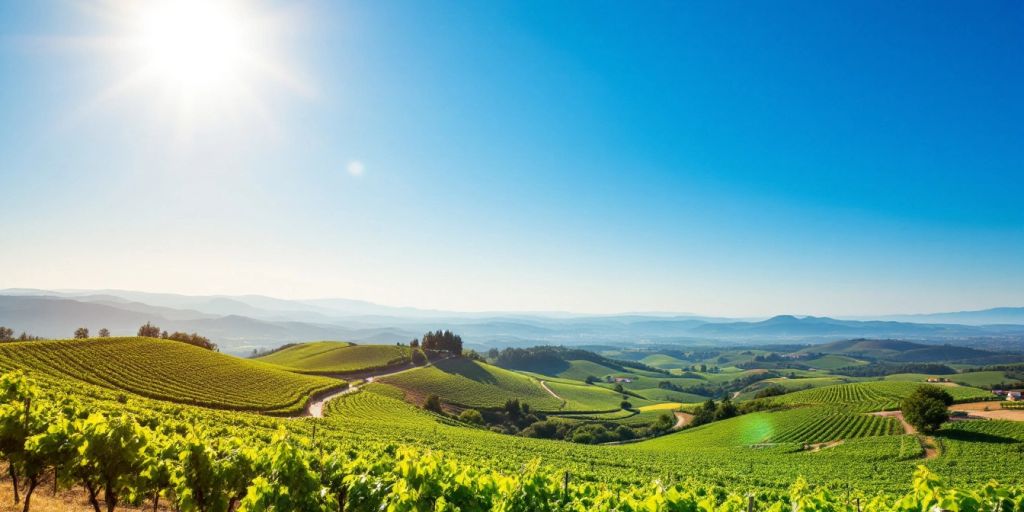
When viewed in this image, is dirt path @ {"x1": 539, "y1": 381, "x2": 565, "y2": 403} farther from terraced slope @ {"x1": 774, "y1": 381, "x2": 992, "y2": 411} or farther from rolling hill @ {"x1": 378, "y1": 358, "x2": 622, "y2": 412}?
terraced slope @ {"x1": 774, "y1": 381, "x2": 992, "y2": 411}

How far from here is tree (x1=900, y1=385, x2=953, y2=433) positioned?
56.6m

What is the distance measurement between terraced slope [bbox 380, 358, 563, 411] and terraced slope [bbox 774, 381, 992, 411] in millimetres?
64413

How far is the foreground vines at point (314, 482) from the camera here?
342 inches

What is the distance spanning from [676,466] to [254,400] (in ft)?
180

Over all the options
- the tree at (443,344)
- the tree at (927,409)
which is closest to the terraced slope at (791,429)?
the tree at (927,409)

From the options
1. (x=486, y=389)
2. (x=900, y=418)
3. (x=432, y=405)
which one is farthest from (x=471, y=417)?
(x=900, y=418)

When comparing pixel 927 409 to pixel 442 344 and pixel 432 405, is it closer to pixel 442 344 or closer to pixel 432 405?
pixel 432 405

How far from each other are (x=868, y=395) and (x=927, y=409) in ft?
163

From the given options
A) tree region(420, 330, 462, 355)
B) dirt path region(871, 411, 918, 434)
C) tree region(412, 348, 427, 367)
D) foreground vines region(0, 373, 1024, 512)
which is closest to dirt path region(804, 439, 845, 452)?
dirt path region(871, 411, 918, 434)

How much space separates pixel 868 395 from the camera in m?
98.4

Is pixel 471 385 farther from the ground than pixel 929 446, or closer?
closer

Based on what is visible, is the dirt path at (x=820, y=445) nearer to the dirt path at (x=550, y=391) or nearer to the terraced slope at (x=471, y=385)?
the terraced slope at (x=471, y=385)

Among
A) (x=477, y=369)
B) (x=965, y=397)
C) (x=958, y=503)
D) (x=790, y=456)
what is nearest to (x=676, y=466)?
(x=790, y=456)

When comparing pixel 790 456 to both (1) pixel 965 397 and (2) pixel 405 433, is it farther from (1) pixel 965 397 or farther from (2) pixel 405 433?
(1) pixel 965 397
